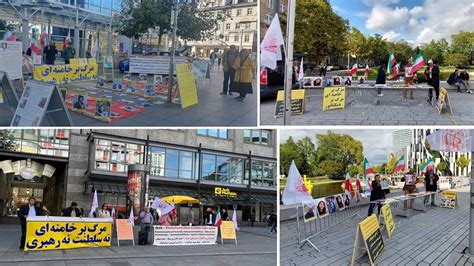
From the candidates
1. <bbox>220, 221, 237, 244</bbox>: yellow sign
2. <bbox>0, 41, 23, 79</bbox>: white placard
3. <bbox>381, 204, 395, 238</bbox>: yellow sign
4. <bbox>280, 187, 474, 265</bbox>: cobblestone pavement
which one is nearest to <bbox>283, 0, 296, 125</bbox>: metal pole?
<bbox>280, 187, 474, 265</bbox>: cobblestone pavement

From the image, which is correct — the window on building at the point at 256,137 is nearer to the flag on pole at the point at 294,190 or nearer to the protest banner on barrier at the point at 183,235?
the protest banner on barrier at the point at 183,235

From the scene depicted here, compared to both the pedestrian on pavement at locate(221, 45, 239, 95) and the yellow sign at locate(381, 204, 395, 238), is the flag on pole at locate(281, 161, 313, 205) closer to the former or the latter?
the yellow sign at locate(381, 204, 395, 238)

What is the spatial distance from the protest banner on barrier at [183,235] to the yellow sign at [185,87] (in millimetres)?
3562

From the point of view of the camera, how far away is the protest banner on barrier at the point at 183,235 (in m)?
11.8

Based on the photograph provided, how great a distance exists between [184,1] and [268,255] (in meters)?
12.1

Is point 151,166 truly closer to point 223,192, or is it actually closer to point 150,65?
point 223,192

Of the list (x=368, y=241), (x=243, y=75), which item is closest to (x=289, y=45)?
(x=368, y=241)

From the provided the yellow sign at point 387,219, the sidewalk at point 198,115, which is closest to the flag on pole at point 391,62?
the sidewalk at point 198,115

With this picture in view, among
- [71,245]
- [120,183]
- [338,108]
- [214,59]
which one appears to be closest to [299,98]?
[338,108]

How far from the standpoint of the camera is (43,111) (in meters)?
8.66

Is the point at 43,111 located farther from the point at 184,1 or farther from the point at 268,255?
the point at 184,1

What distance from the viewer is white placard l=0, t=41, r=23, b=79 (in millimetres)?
11945

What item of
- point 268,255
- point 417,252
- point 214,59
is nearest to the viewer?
point 417,252

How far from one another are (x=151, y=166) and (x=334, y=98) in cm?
1160
